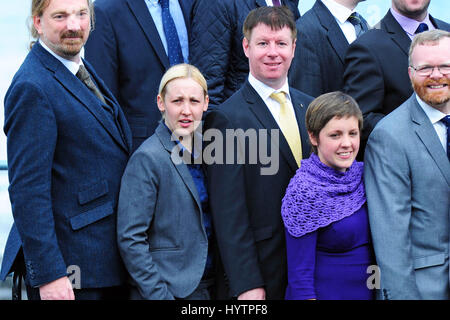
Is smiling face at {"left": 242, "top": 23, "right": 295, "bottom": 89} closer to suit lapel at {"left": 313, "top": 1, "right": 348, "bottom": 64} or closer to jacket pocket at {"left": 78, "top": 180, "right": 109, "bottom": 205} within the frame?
suit lapel at {"left": 313, "top": 1, "right": 348, "bottom": 64}

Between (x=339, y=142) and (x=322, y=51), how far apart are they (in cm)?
96

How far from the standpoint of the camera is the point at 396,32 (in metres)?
3.60

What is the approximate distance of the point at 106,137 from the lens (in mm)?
3025

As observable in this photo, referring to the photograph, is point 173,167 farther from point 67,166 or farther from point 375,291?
point 375,291

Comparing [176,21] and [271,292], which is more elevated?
[176,21]

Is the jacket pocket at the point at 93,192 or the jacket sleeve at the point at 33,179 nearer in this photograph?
the jacket sleeve at the point at 33,179

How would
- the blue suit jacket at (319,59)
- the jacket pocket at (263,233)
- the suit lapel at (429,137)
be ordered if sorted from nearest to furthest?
the suit lapel at (429,137)
the jacket pocket at (263,233)
the blue suit jacket at (319,59)

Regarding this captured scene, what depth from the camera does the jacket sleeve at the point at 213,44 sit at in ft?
12.7

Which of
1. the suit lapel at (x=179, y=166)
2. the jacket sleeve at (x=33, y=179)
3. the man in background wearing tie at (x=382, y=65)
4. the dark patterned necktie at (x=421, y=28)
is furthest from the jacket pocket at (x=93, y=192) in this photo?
the dark patterned necktie at (x=421, y=28)

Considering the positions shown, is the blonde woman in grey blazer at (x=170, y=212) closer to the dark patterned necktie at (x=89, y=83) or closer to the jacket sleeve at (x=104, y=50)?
the dark patterned necktie at (x=89, y=83)

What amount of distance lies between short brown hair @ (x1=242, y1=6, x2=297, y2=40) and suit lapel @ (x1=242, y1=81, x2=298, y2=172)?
309mm

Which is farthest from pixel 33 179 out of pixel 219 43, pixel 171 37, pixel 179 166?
pixel 219 43
